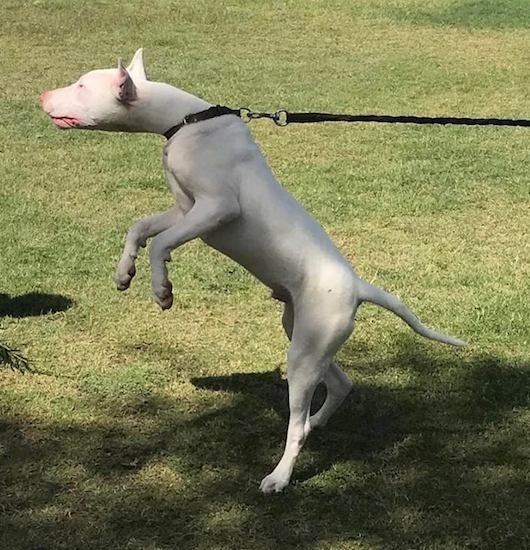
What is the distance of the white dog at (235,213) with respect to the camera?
3.64m

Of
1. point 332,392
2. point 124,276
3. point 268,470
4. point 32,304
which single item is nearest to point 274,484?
point 268,470

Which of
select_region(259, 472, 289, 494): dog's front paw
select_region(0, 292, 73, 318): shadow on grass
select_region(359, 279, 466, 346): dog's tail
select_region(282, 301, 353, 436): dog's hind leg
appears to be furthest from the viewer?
select_region(0, 292, 73, 318): shadow on grass

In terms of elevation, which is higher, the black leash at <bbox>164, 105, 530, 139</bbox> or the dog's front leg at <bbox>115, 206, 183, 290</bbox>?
the black leash at <bbox>164, 105, 530, 139</bbox>

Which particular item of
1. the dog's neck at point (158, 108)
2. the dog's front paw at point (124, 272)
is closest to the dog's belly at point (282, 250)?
the dog's front paw at point (124, 272)

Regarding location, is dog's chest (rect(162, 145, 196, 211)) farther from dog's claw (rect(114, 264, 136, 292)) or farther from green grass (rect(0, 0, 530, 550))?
green grass (rect(0, 0, 530, 550))

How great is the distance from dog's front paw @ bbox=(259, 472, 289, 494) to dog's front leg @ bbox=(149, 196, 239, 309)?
0.83 m

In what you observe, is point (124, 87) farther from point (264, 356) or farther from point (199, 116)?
point (264, 356)

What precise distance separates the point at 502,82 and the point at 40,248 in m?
6.78

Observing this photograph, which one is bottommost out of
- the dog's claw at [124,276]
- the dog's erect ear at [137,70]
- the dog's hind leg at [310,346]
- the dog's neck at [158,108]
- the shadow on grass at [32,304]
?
the shadow on grass at [32,304]

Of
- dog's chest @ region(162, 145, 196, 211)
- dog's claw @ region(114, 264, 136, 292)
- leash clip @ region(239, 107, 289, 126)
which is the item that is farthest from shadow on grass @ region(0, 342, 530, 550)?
leash clip @ region(239, 107, 289, 126)

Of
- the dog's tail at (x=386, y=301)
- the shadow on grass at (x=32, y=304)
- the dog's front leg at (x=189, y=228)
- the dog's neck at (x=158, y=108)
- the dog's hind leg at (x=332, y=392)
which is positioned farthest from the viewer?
the shadow on grass at (x=32, y=304)

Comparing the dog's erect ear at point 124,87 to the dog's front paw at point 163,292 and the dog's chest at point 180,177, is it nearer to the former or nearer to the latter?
the dog's chest at point 180,177

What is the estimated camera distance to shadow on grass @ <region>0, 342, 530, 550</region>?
3.73m

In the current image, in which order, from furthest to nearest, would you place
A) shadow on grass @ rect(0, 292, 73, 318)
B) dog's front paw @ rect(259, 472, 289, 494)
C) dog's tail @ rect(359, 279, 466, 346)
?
shadow on grass @ rect(0, 292, 73, 318), dog's front paw @ rect(259, 472, 289, 494), dog's tail @ rect(359, 279, 466, 346)
